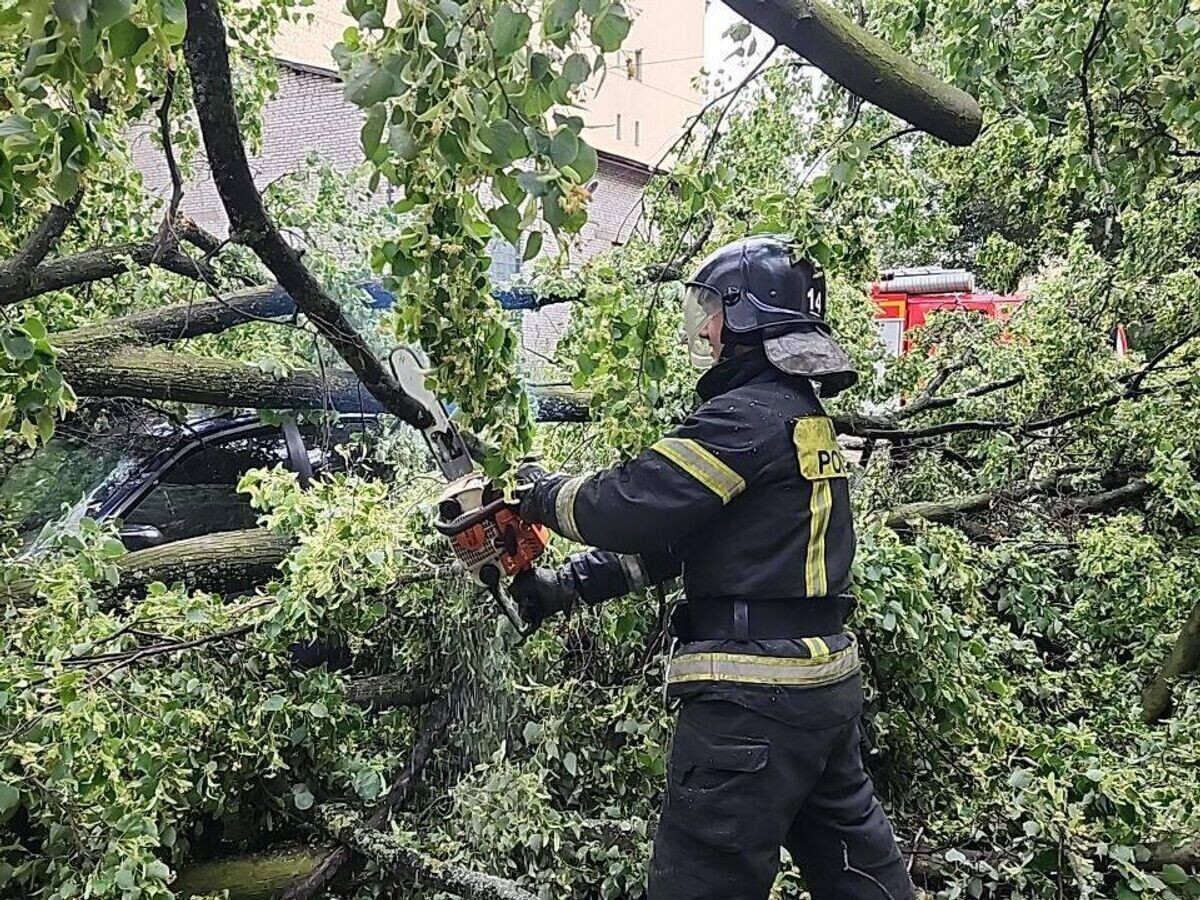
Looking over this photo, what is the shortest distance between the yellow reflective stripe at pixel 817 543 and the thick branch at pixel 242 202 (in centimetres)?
94

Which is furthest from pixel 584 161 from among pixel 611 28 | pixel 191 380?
pixel 191 380

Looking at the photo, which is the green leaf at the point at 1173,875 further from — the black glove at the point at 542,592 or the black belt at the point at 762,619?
the black glove at the point at 542,592

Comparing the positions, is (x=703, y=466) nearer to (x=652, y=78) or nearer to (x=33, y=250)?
(x=33, y=250)

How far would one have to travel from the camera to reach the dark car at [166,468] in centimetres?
400

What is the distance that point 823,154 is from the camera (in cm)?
258

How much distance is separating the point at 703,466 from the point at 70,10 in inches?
58.2

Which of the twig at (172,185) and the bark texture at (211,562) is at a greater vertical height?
the twig at (172,185)

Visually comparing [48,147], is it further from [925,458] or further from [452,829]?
[925,458]

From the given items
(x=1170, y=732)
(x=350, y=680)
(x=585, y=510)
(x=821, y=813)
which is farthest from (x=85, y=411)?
(x=1170, y=732)

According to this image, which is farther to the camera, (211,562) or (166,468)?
(166,468)

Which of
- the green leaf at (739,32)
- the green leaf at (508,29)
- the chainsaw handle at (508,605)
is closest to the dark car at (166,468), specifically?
the chainsaw handle at (508,605)

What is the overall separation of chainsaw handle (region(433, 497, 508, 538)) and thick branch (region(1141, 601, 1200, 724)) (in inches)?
126

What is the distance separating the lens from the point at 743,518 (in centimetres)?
222

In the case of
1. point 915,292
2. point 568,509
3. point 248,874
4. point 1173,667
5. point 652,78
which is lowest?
point 248,874
